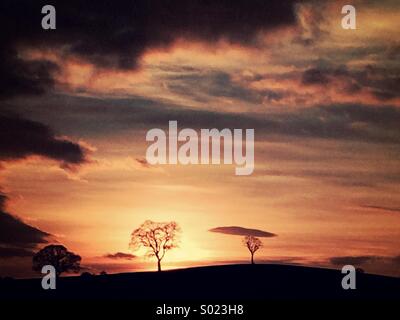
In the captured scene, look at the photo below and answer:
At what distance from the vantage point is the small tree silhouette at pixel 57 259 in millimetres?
66562

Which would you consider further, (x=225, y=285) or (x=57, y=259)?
(x=57, y=259)

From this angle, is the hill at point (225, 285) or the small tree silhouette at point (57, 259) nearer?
the hill at point (225, 285)

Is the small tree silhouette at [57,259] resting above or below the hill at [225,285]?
above

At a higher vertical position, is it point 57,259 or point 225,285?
point 57,259

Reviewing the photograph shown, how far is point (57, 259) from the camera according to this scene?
67.2m

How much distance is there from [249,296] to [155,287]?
7.45 metres

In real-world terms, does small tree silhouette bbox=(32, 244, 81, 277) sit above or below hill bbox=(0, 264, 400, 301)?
above

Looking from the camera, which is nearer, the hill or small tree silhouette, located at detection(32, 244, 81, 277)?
the hill

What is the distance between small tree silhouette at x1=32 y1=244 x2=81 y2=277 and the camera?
66562 mm
